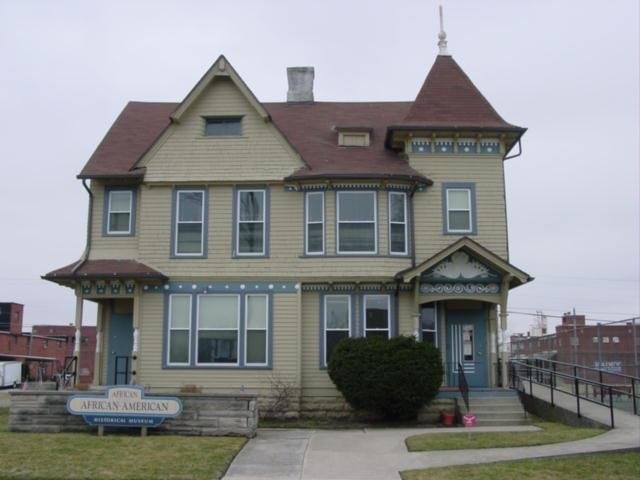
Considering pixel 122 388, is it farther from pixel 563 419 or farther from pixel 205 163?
pixel 563 419

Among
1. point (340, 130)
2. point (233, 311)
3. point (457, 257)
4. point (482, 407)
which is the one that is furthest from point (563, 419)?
point (340, 130)

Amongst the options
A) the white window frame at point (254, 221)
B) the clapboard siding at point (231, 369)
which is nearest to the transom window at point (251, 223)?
the white window frame at point (254, 221)

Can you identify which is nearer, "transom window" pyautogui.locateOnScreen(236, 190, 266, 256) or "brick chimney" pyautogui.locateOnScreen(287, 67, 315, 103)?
"transom window" pyautogui.locateOnScreen(236, 190, 266, 256)

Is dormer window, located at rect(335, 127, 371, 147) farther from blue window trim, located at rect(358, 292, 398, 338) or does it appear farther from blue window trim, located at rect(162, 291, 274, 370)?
blue window trim, located at rect(162, 291, 274, 370)

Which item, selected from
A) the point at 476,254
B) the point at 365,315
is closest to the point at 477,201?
the point at 476,254

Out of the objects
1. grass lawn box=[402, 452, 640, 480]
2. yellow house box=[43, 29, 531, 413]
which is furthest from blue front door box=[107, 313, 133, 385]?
grass lawn box=[402, 452, 640, 480]

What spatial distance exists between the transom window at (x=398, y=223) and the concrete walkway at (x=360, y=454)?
6.46 m

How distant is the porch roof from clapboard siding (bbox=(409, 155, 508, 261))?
119 cm

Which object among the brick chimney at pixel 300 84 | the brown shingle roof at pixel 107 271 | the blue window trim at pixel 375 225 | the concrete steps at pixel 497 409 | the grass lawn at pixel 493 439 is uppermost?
the brick chimney at pixel 300 84

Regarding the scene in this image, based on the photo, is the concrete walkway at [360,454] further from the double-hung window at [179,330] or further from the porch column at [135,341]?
the porch column at [135,341]

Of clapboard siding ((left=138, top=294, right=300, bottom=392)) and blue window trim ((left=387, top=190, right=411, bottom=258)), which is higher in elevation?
blue window trim ((left=387, top=190, right=411, bottom=258))

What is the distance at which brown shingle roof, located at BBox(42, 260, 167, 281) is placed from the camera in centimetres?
2078

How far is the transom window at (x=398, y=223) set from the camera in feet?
70.6

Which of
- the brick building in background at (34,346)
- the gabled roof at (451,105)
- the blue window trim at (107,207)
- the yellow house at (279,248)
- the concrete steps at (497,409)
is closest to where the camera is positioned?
the concrete steps at (497,409)
